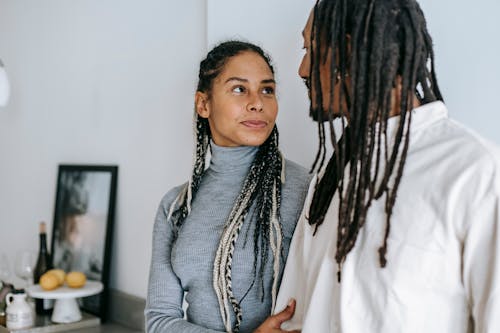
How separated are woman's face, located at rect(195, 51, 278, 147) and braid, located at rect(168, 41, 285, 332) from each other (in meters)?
0.02

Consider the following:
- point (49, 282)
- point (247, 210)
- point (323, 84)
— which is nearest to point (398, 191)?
point (323, 84)

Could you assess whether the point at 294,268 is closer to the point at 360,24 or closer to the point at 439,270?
the point at 439,270

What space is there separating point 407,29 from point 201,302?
664 mm

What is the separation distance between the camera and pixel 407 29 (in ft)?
2.62

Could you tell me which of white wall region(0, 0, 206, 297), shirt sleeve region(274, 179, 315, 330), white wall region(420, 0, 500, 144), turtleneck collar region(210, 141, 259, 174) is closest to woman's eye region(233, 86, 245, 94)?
turtleneck collar region(210, 141, 259, 174)

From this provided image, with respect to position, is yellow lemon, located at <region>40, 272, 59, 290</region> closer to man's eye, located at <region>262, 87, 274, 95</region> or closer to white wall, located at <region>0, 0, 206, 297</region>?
white wall, located at <region>0, 0, 206, 297</region>

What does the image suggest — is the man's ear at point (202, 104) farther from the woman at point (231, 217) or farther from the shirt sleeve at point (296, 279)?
the shirt sleeve at point (296, 279)

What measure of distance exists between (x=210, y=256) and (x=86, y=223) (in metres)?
1.07

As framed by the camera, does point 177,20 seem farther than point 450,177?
Yes

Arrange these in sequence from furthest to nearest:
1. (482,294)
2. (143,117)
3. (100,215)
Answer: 1. (100,215)
2. (143,117)
3. (482,294)

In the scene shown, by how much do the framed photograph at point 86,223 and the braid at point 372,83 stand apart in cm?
133

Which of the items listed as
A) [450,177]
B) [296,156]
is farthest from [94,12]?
[450,177]

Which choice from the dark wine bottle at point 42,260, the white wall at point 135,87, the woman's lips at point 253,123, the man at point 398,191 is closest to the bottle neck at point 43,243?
the dark wine bottle at point 42,260

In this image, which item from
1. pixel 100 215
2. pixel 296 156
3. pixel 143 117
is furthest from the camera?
pixel 100 215
